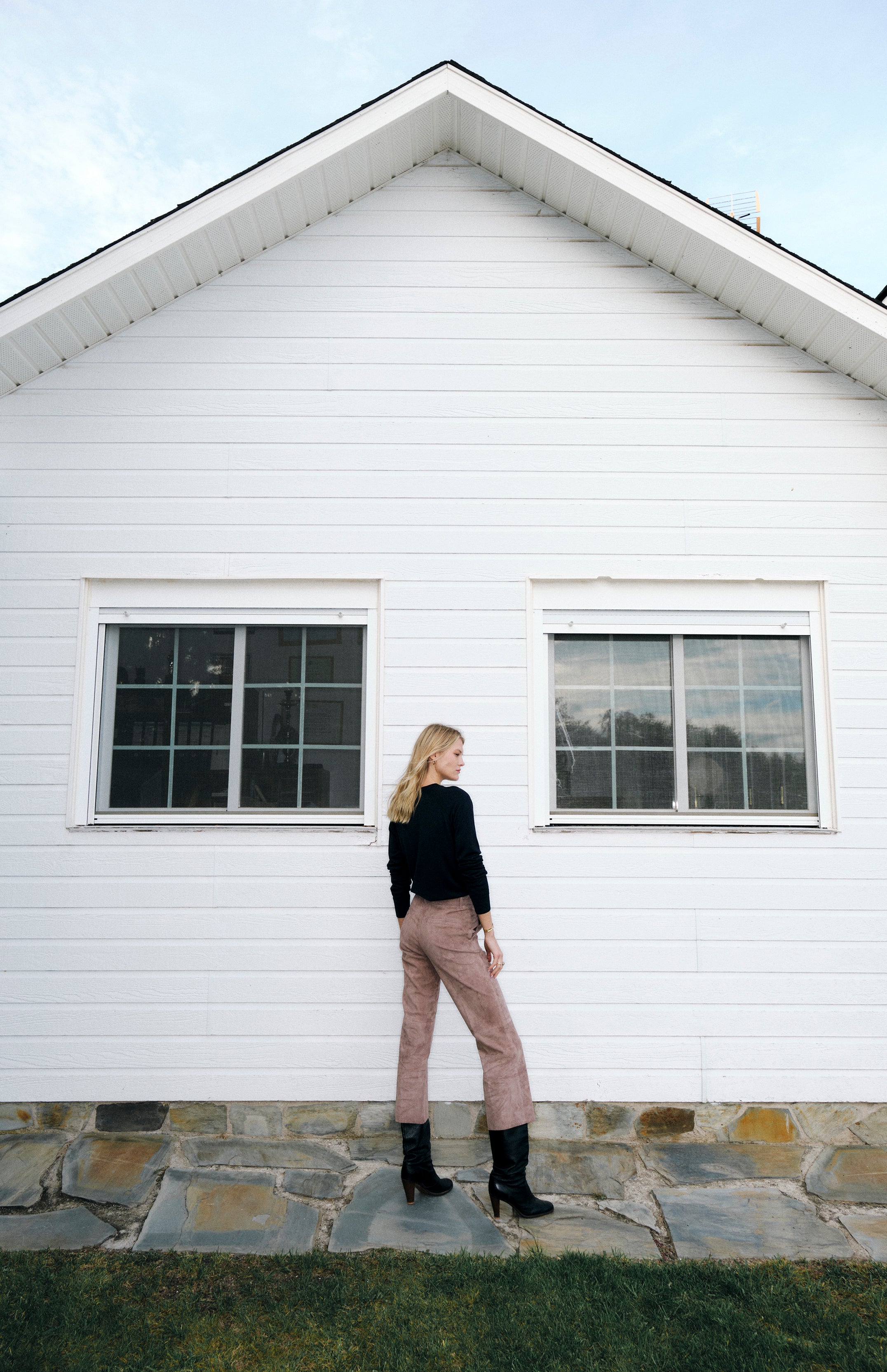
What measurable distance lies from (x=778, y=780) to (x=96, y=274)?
438 cm

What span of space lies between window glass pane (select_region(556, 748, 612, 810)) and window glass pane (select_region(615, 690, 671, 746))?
157 millimetres

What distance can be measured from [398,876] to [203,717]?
Result: 1.47 m

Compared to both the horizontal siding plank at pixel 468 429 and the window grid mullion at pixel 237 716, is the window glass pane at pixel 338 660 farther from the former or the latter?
the horizontal siding plank at pixel 468 429

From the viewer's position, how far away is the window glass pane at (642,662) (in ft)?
14.7

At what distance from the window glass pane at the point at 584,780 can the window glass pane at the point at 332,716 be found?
1.11m

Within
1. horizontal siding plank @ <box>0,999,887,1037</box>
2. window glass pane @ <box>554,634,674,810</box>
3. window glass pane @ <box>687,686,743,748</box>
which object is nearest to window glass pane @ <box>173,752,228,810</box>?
horizontal siding plank @ <box>0,999,887,1037</box>

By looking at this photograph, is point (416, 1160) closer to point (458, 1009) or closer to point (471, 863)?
point (458, 1009)

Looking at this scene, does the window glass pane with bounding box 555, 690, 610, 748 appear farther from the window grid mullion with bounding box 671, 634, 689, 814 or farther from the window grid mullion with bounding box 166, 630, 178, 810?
the window grid mullion with bounding box 166, 630, 178, 810

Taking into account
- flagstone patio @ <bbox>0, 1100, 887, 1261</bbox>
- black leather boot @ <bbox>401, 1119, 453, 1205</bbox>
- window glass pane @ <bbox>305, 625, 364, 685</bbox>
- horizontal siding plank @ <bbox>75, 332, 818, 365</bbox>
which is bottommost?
flagstone patio @ <bbox>0, 1100, 887, 1261</bbox>

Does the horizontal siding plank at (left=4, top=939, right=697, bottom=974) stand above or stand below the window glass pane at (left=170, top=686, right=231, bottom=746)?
below

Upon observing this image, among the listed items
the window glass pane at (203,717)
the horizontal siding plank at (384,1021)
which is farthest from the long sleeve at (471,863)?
the window glass pane at (203,717)

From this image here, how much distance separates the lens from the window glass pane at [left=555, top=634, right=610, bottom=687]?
446cm

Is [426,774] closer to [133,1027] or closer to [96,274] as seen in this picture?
[133,1027]

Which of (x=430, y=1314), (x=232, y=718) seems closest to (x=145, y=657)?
(x=232, y=718)
